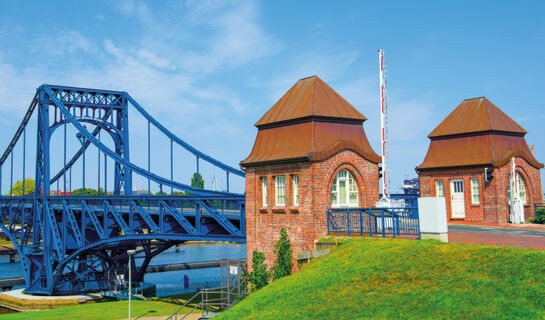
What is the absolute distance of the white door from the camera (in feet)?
98.9

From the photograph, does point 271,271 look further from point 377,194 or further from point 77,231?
point 77,231

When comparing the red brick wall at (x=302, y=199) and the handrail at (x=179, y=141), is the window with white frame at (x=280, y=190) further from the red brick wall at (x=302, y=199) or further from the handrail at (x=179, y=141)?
the handrail at (x=179, y=141)

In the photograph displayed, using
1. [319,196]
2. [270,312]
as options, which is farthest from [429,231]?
[270,312]

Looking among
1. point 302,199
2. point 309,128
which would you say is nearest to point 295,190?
point 302,199

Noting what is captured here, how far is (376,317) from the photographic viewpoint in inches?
462

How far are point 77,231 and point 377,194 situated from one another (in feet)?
94.2

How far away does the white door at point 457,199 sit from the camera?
30.2m

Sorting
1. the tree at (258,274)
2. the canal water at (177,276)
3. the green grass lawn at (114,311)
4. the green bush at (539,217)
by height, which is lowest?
the canal water at (177,276)

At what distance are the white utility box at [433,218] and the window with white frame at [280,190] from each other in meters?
5.65

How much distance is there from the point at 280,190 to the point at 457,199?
13643 mm

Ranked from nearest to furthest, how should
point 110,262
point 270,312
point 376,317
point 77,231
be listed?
point 376,317
point 270,312
point 77,231
point 110,262

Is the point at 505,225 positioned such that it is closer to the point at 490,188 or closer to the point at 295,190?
the point at 490,188

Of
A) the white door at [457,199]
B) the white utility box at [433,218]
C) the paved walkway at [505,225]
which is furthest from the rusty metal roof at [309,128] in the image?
the white door at [457,199]

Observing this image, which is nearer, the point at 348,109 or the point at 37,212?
the point at 348,109
